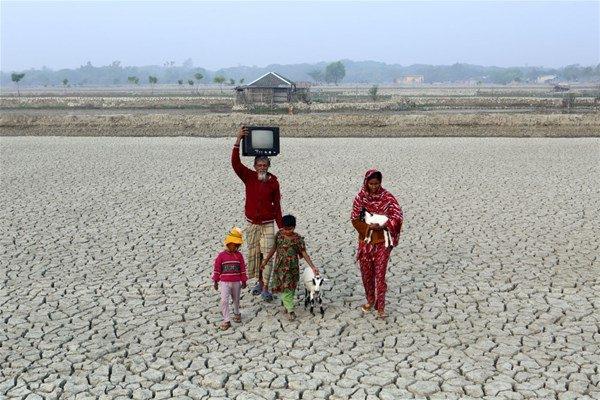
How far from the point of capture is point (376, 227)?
5.96 metres

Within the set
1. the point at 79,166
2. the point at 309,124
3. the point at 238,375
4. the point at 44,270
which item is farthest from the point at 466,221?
the point at 309,124

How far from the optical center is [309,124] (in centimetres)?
3036

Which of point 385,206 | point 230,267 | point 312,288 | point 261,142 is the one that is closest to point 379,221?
point 385,206

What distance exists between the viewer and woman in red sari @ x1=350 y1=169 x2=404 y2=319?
5926 millimetres

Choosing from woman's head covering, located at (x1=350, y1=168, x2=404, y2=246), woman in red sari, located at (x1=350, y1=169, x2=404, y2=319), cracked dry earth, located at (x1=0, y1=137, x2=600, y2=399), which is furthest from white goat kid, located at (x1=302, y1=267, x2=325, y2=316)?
woman's head covering, located at (x1=350, y1=168, x2=404, y2=246)

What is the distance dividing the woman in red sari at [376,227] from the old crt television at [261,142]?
1.07 m

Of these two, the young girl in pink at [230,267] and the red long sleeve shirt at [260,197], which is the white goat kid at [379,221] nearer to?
the red long sleeve shirt at [260,197]

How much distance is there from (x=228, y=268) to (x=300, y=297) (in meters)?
1.36

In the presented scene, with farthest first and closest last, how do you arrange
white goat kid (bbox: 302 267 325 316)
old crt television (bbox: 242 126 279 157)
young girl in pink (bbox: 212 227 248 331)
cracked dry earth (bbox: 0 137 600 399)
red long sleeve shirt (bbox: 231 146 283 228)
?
red long sleeve shirt (bbox: 231 146 283 228) → white goat kid (bbox: 302 267 325 316) → old crt television (bbox: 242 126 279 157) → young girl in pink (bbox: 212 227 248 331) → cracked dry earth (bbox: 0 137 600 399)

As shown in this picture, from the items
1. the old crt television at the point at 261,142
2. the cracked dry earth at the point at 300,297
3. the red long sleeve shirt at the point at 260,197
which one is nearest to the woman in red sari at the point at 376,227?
the cracked dry earth at the point at 300,297

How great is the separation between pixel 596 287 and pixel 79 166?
48.2 feet

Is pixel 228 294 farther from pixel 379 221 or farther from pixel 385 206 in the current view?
pixel 385 206

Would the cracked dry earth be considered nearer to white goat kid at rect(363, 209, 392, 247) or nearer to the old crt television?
white goat kid at rect(363, 209, 392, 247)

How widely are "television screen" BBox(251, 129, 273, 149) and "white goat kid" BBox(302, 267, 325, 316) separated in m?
1.45
